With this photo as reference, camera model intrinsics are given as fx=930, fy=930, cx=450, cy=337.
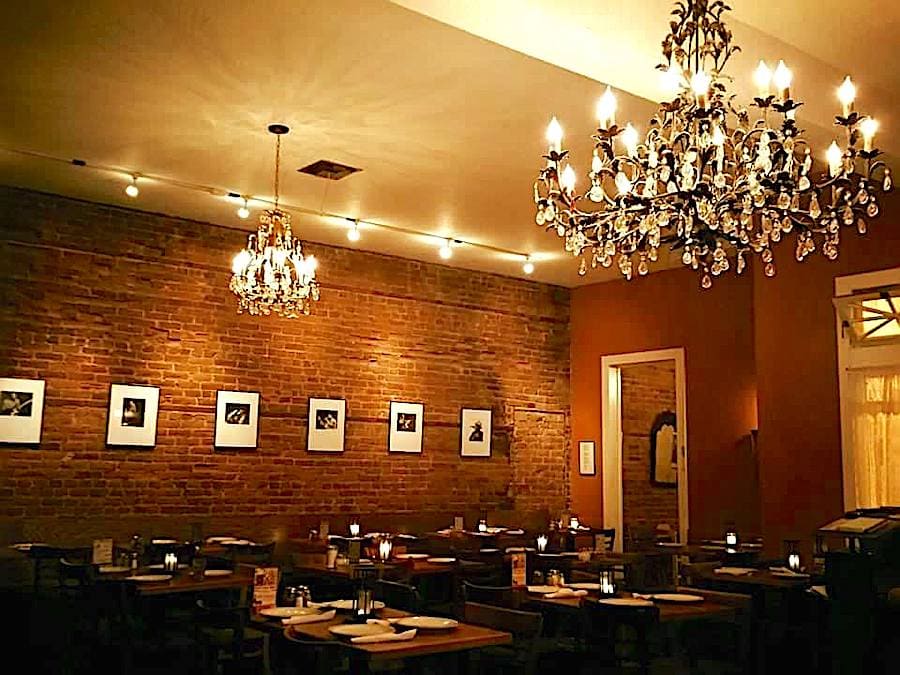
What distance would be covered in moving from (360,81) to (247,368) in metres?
4.13

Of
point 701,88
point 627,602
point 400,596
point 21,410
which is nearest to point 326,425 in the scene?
point 21,410

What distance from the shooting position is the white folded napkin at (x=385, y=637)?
3.94 meters

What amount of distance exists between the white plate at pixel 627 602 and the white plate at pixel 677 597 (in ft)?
0.51

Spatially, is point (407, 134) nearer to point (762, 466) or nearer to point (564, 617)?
point (564, 617)

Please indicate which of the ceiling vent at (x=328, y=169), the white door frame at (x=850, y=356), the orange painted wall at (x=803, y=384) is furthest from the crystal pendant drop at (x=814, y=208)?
the ceiling vent at (x=328, y=169)

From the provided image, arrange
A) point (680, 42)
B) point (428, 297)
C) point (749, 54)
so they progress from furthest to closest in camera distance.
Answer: point (428, 297) → point (749, 54) → point (680, 42)

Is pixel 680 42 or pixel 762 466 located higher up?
pixel 680 42

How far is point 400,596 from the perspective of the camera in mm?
5215

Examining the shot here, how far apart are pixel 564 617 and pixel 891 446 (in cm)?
317

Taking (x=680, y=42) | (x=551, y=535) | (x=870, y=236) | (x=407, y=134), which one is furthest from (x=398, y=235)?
(x=680, y=42)

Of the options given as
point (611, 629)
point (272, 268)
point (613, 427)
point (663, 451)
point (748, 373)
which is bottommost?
point (611, 629)

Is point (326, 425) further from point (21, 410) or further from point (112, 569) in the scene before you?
point (112, 569)

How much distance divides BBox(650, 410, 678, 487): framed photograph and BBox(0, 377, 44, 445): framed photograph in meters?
7.24

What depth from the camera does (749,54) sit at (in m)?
5.15
